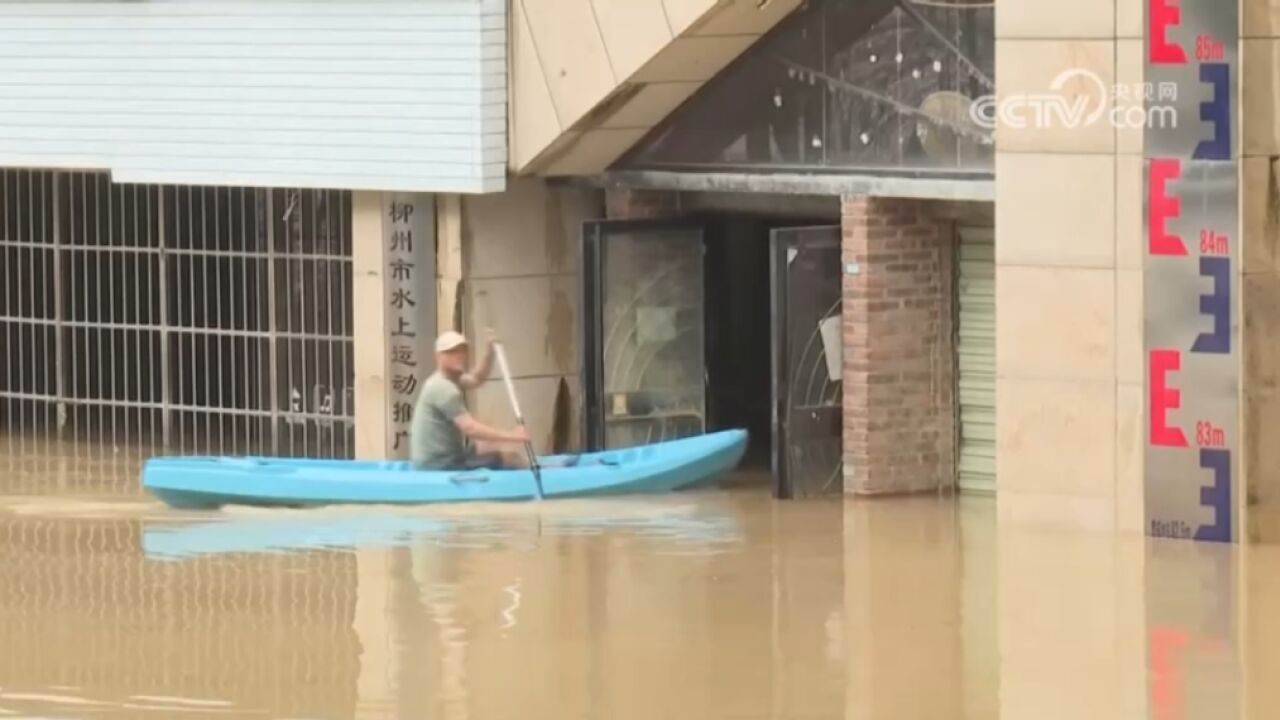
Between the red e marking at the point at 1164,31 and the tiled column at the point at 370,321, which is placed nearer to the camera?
the red e marking at the point at 1164,31

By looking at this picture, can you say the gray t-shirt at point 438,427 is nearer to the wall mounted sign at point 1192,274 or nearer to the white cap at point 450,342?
the white cap at point 450,342

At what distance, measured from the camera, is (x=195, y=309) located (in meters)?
23.5

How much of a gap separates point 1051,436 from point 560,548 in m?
3.10

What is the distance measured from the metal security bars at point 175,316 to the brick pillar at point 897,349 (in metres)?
4.56

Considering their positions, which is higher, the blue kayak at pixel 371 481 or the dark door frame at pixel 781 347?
the dark door frame at pixel 781 347

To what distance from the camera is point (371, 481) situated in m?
19.0

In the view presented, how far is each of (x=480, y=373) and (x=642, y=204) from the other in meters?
2.28

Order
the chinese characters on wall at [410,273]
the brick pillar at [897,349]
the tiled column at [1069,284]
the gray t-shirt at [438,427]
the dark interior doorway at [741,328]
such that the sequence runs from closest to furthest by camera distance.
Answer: the tiled column at [1069,284]
the gray t-shirt at [438,427]
the brick pillar at [897,349]
the chinese characters on wall at [410,273]
the dark interior doorway at [741,328]

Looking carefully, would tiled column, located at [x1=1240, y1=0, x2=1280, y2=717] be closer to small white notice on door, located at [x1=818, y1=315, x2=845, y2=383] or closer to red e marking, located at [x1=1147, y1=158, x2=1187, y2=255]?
red e marking, located at [x1=1147, y1=158, x2=1187, y2=255]

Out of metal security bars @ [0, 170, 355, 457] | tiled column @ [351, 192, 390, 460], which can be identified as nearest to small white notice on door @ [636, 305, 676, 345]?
tiled column @ [351, 192, 390, 460]

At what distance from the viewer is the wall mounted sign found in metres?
16.6

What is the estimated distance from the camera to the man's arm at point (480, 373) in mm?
19156

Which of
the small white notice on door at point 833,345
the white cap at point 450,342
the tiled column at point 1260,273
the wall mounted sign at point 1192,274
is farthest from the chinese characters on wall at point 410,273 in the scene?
the tiled column at point 1260,273

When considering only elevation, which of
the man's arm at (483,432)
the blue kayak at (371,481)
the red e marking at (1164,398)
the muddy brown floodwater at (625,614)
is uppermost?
the red e marking at (1164,398)
